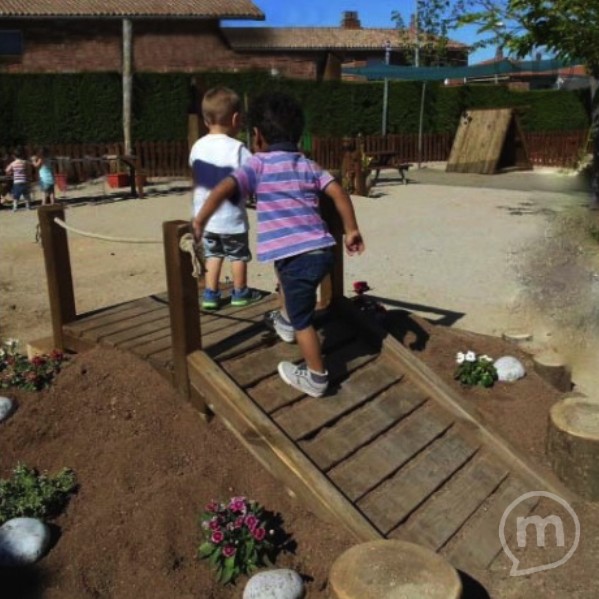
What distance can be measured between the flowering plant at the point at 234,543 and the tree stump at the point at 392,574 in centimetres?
48

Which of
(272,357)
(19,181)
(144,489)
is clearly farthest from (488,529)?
(19,181)

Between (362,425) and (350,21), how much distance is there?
49798 mm

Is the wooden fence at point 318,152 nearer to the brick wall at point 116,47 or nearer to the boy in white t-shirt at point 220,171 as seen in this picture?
the brick wall at point 116,47

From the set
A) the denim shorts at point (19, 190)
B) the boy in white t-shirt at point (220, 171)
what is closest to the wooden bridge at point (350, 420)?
the boy in white t-shirt at point (220, 171)

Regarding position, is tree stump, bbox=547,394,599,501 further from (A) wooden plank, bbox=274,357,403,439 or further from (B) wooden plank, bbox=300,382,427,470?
(A) wooden plank, bbox=274,357,403,439

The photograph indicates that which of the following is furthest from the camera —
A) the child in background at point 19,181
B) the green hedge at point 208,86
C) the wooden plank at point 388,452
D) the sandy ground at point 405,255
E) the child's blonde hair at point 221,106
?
the green hedge at point 208,86

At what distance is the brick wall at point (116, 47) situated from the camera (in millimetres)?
28172

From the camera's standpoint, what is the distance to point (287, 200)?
346cm

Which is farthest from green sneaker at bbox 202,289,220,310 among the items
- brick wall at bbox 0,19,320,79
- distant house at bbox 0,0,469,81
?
brick wall at bbox 0,19,320,79

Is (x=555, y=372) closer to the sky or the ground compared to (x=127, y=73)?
closer to the ground

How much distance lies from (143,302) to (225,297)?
22.2 inches

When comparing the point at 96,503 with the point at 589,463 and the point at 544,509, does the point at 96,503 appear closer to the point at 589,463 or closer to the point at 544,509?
the point at 544,509

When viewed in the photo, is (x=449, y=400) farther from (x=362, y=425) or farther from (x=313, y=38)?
(x=313, y=38)

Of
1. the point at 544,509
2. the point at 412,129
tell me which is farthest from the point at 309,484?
the point at 412,129
